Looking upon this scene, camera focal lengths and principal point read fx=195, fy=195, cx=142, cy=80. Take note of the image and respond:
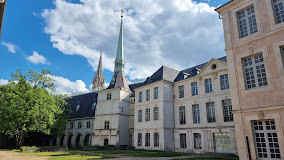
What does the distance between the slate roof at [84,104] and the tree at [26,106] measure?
10.3m

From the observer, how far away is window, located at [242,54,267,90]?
1079 centimetres

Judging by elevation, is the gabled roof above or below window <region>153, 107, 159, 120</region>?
above

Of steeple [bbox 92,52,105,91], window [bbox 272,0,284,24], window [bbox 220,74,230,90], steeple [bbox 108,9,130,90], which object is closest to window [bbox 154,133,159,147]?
window [bbox 220,74,230,90]

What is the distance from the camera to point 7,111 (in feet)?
90.2

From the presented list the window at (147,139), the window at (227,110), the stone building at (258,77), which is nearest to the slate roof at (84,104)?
the window at (147,139)

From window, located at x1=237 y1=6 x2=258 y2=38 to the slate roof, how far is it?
110ft

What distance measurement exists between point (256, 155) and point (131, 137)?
2547 centimetres

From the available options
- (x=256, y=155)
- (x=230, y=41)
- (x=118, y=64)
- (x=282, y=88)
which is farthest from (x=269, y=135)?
(x=118, y=64)

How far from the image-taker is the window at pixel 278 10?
35.1ft

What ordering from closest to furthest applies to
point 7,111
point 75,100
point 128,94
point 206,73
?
point 206,73 → point 7,111 → point 128,94 → point 75,100

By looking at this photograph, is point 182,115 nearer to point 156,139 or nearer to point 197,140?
point 197,140

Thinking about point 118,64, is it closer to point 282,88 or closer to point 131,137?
point 131,137

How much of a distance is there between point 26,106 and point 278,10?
30631 mm

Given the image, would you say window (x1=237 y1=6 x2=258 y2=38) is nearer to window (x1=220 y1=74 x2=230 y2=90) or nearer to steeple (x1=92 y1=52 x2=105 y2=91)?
window (x1=220 y1=74 x2=230 y2=90)
